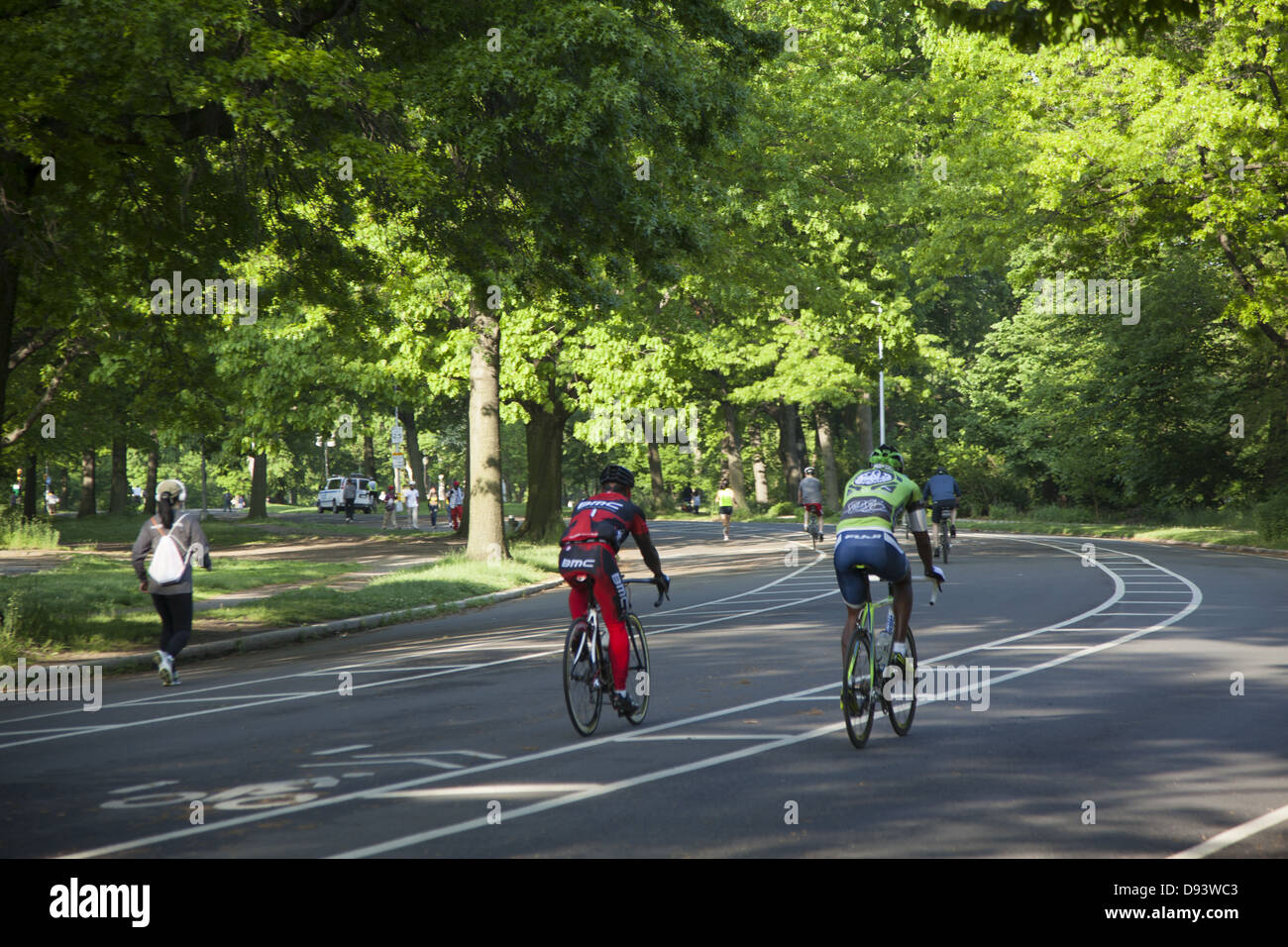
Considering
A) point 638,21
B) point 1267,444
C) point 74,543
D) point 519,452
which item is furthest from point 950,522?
point 519,452

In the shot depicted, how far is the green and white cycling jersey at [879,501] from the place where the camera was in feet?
27.7

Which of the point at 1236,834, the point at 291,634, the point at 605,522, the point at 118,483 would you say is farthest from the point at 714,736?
the point at 118,483

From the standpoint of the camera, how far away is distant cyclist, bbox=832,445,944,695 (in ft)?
27.5

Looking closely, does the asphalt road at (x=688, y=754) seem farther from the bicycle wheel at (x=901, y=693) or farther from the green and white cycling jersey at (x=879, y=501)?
the green and white cycling jersey at (x=879, y=501)

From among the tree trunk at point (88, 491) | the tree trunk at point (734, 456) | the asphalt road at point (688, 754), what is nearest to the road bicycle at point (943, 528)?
the asphalt road at point (688, 754)

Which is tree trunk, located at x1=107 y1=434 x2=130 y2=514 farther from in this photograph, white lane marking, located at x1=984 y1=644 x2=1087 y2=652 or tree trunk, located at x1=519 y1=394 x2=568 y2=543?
white lane marking, located at x1=984 y1=644 x2=1087 y2=652

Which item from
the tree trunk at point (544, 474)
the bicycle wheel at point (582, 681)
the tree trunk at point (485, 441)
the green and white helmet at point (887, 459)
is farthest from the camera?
the tree trunk at point (544, 474)

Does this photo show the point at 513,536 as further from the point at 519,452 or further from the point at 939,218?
the point at 519,452

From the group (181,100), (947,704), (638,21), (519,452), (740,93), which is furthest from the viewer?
(519,452)

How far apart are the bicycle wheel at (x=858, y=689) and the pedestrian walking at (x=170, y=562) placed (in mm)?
6975

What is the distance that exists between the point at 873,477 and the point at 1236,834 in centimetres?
333

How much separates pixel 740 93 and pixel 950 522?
37.8 feet

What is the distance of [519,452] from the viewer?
304 ft
